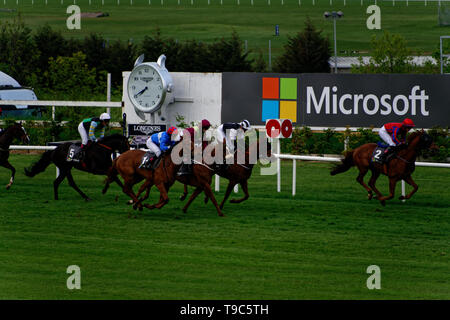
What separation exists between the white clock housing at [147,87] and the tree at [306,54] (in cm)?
2403

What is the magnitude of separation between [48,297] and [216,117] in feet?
49.1

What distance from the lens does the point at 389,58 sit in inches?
1767

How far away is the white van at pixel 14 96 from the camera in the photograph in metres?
26.6

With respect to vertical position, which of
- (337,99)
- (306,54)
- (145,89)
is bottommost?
(337,99)

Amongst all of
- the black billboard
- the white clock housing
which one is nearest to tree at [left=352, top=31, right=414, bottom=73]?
the black billboard

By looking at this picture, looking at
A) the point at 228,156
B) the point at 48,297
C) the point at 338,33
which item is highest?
the point at 338,33

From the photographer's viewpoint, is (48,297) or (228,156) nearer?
(48,297)

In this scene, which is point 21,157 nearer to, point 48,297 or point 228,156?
point 228,156

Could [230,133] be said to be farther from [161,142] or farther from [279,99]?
[279,99]

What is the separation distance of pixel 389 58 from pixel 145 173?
32.9 metres

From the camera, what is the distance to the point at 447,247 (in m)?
11.4

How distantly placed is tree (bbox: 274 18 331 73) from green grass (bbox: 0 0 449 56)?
807 inches

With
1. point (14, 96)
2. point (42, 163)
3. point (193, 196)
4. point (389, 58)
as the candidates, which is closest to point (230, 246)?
point (193, 196)
